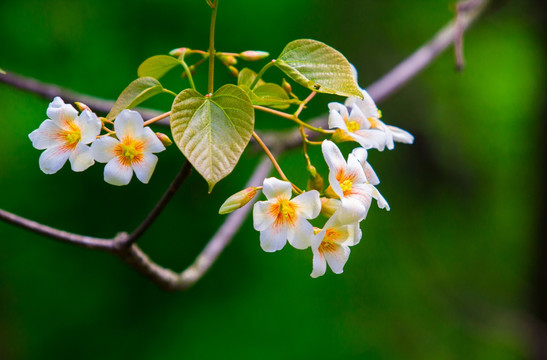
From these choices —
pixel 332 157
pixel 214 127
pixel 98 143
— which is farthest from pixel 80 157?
pixel 332 157

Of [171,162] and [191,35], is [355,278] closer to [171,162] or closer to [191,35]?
[171,162]

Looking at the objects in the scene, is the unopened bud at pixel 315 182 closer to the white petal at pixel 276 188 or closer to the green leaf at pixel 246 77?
the white petal at pixel 276 188

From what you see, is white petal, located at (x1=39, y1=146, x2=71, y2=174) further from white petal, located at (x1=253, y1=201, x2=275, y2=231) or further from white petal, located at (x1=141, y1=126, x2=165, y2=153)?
white petal, located at (x1=253, y1=201, x2=275, y2=231)

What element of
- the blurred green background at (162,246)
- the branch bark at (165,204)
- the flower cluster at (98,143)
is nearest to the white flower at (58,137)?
the flower cluster at (98,143)

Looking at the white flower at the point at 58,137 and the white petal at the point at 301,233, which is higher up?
the white flower at the point at 58,137

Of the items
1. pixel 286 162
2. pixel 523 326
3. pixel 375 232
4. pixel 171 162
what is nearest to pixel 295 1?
pixel 286 162
